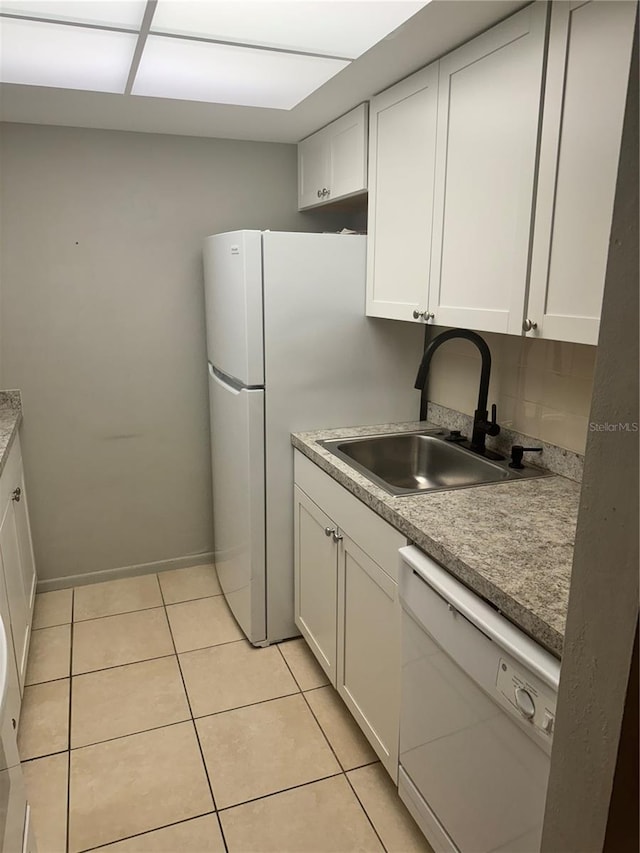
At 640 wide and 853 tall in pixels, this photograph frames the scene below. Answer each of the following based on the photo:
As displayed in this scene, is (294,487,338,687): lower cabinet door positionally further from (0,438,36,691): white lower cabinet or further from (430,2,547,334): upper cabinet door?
(0,438,36,691): white lower cabinet

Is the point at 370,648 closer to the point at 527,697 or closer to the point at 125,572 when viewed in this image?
the point at 527,697

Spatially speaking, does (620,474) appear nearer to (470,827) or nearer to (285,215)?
(470,827)

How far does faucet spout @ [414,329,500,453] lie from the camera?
2.05 m

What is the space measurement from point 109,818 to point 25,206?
2351 millimetres

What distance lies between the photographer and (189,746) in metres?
2.06

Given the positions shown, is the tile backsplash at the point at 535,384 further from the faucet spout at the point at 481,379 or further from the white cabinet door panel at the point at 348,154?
the white cabinet door panel at the point at 348,154

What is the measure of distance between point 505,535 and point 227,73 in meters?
1.69

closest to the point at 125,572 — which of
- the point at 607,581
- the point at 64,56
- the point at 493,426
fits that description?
the point at 493,426

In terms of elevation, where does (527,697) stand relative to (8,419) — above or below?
below

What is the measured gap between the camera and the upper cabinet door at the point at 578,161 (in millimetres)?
1285

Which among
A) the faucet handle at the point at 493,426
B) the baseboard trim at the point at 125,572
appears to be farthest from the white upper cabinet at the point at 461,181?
the baseboard trim at the point at 125,572

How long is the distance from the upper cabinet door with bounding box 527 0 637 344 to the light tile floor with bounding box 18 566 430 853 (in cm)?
149

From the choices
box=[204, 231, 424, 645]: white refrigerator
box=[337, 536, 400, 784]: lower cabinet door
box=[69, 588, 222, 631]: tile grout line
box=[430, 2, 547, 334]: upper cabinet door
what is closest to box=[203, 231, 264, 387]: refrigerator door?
box=[204, 231, 424, 645]: white refrigerator

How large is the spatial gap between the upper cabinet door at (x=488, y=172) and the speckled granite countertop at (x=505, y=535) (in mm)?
485
